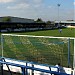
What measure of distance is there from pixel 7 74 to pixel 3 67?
0.30m

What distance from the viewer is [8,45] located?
17.9 metres

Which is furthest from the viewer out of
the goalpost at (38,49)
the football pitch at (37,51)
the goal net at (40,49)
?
the football pitch at (37,51)

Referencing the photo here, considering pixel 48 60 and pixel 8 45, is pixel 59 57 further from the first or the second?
pixel 8 45

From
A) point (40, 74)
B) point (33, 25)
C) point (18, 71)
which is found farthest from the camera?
point (33, 25)

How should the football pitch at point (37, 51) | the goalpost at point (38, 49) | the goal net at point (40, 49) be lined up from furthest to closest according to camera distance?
the football pitch at point (37, 51)
the goalpost at point (38, 49)
the goal net at point (40, 49)

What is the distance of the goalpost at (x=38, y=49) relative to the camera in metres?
10.7

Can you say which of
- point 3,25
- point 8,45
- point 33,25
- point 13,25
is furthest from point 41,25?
point 8,45

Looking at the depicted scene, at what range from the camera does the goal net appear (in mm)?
10414

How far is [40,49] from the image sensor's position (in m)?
15.9

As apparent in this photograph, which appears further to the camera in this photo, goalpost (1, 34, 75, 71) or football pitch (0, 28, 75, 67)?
football pitch (0, 28, 75, 67)

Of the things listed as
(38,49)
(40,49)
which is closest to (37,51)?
(38,49)

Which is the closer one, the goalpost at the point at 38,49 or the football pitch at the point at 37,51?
the goalpost at the point at 38,49

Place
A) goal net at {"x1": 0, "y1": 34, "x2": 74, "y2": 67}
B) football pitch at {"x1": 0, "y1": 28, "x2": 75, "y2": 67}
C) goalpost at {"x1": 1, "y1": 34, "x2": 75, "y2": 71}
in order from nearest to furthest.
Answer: goal net at {"x1": 0, "y1": 34, "x2": 74, "y2": 67}
goalpost at {"x1": 1, "y1": 34, "x2": 75, "y2": 71}
football pitch at {"x1": 0, "y1": 28, "x2": 75, "y2": 67}

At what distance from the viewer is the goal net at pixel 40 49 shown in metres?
10.4
